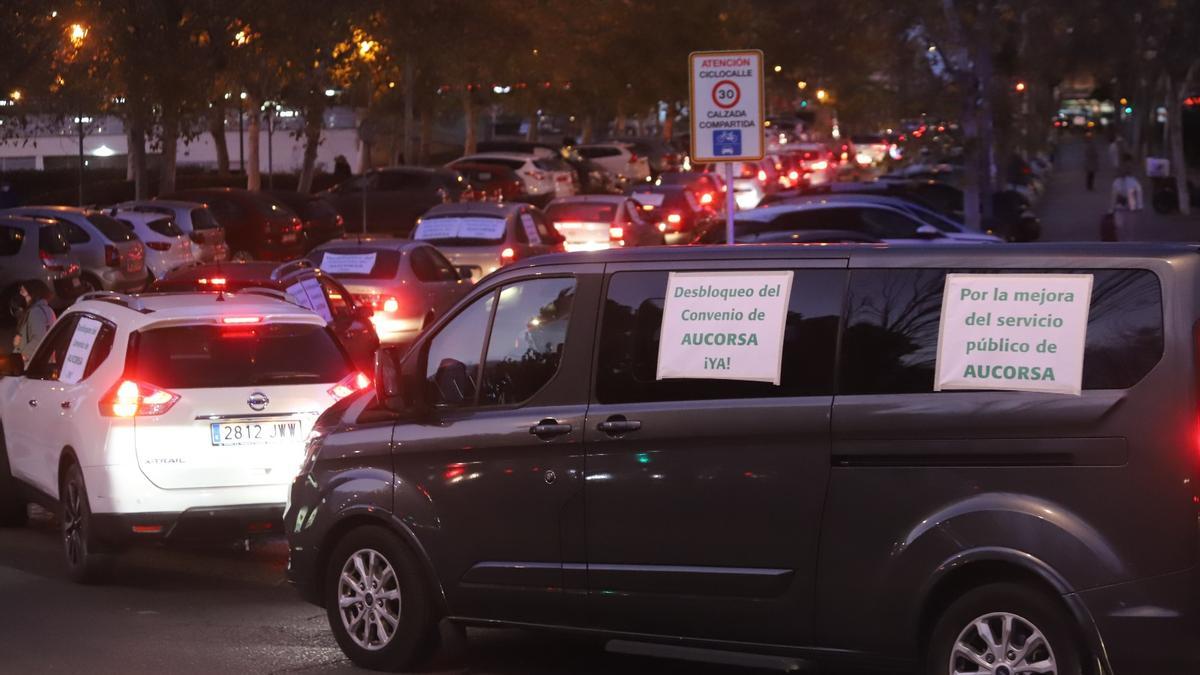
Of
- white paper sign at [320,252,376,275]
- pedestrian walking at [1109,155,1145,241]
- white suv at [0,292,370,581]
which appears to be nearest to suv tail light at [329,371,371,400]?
white suv at [0,292,370,581]

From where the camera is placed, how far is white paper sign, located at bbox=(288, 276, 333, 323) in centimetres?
1630

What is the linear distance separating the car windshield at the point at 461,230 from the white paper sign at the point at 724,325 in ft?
54.5

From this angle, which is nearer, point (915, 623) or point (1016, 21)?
point (915, 623)

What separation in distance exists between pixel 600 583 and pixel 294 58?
92.3 feet

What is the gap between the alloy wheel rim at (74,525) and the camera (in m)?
9.97

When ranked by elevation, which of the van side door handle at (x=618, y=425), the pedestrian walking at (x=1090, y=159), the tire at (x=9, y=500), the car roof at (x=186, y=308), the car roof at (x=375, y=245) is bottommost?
the tire at (x=9, y=500)

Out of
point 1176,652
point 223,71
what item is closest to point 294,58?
point 223,71

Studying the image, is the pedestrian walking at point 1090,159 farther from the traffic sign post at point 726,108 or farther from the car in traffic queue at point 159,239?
the traffic sign post at point 726,108

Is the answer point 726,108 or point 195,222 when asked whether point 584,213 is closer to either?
point 195,222

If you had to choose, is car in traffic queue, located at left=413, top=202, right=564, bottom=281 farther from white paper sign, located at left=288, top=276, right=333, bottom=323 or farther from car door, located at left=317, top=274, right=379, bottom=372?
white paper sign, located at left=288, top=276, right=333, bottom=323

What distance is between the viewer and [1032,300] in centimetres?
631

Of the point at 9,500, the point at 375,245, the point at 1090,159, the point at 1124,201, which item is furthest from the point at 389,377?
the point at 1090,159

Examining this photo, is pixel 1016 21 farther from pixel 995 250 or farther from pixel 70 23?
pixel 995 250

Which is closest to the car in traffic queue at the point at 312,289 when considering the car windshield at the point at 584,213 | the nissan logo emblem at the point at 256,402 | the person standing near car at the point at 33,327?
the person standing near car at the point at 33,327
